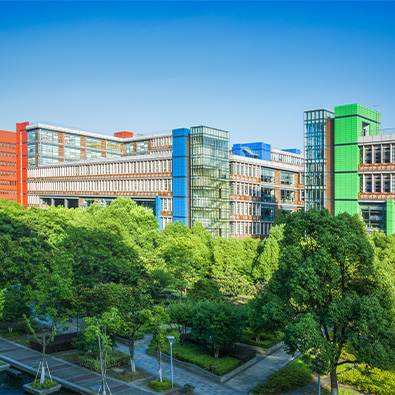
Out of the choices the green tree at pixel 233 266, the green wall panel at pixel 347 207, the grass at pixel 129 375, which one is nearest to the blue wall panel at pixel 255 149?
the green wall panel at pixel 347 207

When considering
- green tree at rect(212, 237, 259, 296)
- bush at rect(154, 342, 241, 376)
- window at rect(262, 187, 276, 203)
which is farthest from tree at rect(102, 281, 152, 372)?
window at rect(262, 187, 276, 203)

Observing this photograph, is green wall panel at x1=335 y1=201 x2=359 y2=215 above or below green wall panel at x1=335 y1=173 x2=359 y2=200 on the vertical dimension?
below

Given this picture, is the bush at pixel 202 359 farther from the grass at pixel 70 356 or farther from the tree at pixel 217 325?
the grass at pixel 70 356

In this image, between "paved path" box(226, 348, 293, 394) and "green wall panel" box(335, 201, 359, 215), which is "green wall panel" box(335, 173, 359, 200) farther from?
"paved path" box(226, 348, 293, 394)

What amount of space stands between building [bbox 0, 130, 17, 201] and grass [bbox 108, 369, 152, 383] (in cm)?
9993

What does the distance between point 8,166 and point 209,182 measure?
70579 mm

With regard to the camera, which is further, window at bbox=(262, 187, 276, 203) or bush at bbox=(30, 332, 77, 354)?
window at bbox=(262, 187, 276, 203)

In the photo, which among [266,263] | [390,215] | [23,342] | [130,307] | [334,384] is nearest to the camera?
[334,384]

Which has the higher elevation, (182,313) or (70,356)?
(182,313)

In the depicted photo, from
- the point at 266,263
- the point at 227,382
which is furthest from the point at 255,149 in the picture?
the point at 227,382

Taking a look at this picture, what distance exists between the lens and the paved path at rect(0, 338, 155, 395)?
27.9 m

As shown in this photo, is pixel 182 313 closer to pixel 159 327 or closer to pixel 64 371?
pixel 159 327

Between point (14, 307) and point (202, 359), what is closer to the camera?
point (202, 359)

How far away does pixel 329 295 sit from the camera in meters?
25.3
